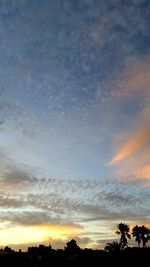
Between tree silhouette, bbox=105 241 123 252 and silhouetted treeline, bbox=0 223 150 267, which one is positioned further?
tree silhouette, bbox=105 241 123 252

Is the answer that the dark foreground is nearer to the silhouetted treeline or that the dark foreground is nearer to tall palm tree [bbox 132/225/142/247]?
the silhouetted treeline

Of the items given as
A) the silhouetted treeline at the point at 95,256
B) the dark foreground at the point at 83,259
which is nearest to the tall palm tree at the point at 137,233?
the silhouetted treeline at the point at 95,256

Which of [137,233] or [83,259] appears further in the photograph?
[137,233]

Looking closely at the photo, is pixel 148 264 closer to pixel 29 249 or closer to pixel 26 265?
pixel 26 265

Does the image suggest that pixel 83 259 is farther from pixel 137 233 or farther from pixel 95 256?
pixel 137 233

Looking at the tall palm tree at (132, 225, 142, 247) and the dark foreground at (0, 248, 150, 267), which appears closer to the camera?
the dark foreground at (0, 248, 150, 267)

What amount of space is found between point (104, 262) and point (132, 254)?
5.71 meters

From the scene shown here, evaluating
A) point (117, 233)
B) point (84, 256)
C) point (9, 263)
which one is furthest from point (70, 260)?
point (117, 233)

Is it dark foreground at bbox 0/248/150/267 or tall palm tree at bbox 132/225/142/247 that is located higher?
tall palm tree at bbox 132/225/142/247

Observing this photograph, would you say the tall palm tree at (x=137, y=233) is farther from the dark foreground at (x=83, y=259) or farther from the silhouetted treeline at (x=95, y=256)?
the dark foreground at (x=83, y=259)

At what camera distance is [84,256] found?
81188 mm

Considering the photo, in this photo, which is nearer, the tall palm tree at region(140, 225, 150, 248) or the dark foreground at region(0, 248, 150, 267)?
the dark foreground at region(0, 248, 150, 267)

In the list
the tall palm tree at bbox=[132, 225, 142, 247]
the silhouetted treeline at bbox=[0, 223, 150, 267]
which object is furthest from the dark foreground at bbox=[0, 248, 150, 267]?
the tall palm tree at bbox=[132, 225, 142, 247]

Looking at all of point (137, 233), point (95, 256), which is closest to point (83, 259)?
point (95, 256)
